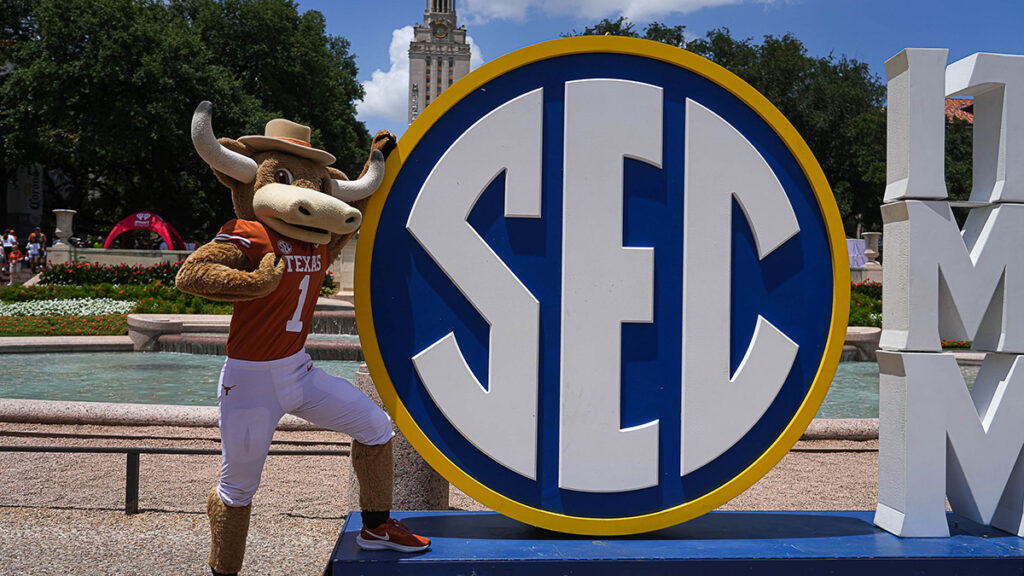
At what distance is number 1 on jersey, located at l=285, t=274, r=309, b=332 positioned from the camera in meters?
3.13

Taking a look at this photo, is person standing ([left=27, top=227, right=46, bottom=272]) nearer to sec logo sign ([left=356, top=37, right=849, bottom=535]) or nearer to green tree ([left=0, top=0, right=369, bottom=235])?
green tree ([left=0, top=0, right=369, bottom=235])

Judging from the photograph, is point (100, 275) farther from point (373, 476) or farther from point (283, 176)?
point (373, 476)

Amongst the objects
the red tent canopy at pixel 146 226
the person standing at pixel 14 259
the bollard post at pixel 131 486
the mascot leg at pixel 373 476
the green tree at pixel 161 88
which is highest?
the green tree at pixel 161 88

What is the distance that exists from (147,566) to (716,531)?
2871 mm

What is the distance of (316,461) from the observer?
21.0 ft

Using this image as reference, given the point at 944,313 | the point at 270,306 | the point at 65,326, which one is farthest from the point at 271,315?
the point at 65,326

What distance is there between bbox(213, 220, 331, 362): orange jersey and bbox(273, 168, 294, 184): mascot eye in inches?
8.0

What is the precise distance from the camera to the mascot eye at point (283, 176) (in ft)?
10.4

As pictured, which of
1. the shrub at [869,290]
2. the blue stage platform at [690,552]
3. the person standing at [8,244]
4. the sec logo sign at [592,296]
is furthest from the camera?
the person standing at [8,244]

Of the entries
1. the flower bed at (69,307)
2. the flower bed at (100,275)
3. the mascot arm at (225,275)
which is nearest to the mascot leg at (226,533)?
the mascot arm at (225,275)

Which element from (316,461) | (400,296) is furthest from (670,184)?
(316,461)

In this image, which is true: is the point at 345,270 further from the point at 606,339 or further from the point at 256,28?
the point at 606,339

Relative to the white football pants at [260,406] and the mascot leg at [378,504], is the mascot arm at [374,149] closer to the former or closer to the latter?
the white football pants at [260,406]

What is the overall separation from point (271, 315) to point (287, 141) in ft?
2.40
